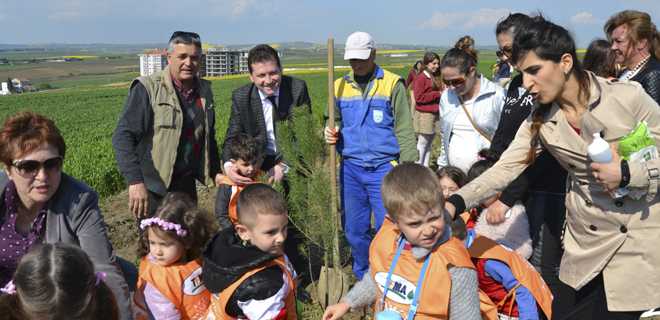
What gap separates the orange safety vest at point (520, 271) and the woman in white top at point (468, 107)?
1964mm

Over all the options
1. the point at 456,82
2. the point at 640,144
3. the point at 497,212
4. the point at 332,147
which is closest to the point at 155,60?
the point at 332,147

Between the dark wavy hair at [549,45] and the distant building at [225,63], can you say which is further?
the distant building at [225,63]

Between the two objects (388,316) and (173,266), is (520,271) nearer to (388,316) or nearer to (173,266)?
(388,316)

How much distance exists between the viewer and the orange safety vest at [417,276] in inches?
94.1

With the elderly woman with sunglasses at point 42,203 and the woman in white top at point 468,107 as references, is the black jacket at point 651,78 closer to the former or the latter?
the woman in white top at point 468,107

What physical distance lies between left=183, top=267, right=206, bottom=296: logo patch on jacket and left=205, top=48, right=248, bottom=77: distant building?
51437 millimetres

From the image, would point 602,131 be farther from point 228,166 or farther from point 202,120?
point 202,120

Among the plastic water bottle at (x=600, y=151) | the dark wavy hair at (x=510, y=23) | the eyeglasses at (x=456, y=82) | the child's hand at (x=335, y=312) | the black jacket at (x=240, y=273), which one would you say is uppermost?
the dark wavy hair at (x=510, y=23)

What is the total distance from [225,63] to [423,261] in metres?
60.6

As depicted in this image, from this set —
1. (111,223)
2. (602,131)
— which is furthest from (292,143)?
(111,223)

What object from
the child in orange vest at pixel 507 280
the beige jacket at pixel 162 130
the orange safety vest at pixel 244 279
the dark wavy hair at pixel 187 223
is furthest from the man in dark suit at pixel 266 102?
the child in orange vest at pixel 507 280

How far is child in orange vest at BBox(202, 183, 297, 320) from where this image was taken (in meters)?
2.83

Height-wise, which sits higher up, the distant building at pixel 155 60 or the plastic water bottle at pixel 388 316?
the distant building at pixel 155 60

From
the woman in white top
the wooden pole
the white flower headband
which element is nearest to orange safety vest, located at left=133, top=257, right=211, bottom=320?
the white flower headband
